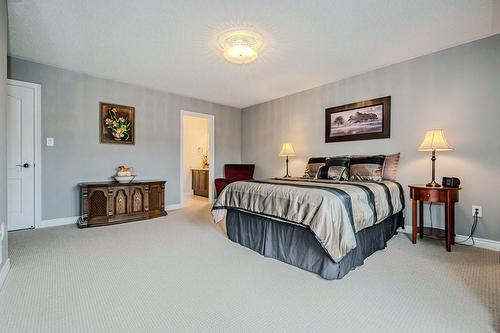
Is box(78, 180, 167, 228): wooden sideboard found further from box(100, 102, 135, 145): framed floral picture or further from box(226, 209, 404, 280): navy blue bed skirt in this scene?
box(226, 209, 404, 280): navy blue bed skirt

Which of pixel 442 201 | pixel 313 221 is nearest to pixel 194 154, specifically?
pixel 313 221

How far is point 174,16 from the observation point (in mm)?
2258

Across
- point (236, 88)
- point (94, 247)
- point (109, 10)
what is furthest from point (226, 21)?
point (94, 247)

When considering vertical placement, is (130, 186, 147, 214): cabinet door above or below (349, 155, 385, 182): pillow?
below

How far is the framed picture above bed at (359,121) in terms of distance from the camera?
11.3 feet

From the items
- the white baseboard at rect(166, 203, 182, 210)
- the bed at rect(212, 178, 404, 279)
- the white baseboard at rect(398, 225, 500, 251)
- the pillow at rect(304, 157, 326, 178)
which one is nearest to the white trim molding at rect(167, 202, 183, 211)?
the white baseboard at rect(166, 203, 182, 210)

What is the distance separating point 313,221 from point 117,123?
3711 millimetres

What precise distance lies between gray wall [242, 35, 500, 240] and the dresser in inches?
130

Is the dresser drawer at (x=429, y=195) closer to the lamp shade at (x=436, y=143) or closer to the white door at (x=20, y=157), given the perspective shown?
the lamp shade at (x=436, y=143)

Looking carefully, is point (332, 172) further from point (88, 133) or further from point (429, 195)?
point (88, 133)

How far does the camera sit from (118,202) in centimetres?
371

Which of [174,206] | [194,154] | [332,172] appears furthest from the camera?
[194,154]

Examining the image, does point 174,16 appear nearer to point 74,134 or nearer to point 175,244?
point 175,244

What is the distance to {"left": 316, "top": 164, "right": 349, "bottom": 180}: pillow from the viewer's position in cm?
331
